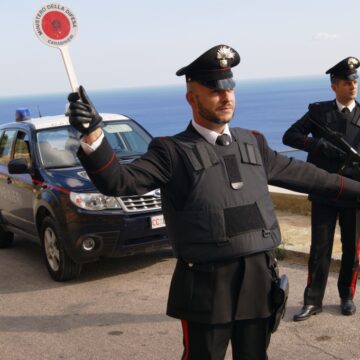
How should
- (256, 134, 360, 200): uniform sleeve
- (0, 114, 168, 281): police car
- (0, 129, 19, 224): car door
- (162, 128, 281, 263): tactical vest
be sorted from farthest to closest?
(0, 129, 19, 224): car door, (0, 114, 168, 281): police car, (256, 134, 360, 200): uniform sleeve, (162, 128, 281, 263): tactical vest

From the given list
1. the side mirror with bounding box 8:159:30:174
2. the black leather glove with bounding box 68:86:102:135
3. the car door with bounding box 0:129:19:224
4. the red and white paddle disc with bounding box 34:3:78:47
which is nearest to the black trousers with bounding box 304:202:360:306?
the red and white paddle disc with bounding box 34:3:78:47

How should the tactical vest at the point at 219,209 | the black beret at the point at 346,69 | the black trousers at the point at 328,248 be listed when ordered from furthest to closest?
the black trousers at the point at 328,248, the black beret at the point at 346,69, the tactical vest at the point at 219,209

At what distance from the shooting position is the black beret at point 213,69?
276 cm

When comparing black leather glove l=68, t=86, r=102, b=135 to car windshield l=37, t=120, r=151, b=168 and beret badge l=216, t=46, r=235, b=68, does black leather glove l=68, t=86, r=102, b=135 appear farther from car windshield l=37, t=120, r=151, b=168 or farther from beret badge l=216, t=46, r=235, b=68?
car windshield l=37, t=120, r=151, b=168

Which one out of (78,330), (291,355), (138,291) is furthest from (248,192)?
(138,291)

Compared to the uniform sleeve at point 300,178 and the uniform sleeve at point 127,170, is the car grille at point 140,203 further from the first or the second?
the uniform sleeve at point 127,170

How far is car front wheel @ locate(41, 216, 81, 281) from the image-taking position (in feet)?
20.2

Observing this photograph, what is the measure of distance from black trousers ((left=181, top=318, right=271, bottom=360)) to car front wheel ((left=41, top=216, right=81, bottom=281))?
3.55 metres

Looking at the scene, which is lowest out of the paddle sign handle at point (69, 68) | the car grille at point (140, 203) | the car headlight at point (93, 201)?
the car grille at point (140, 203)

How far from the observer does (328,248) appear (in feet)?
15.8

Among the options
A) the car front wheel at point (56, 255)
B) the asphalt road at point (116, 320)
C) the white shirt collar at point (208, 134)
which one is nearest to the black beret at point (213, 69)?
the white shirt collar at point (208, 134)

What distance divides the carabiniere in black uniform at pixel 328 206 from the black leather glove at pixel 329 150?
1cm

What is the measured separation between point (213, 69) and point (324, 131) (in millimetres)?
2095

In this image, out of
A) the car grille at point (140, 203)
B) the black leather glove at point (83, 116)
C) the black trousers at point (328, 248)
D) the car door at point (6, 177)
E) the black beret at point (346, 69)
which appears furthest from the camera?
the car door at point (6, 177)
